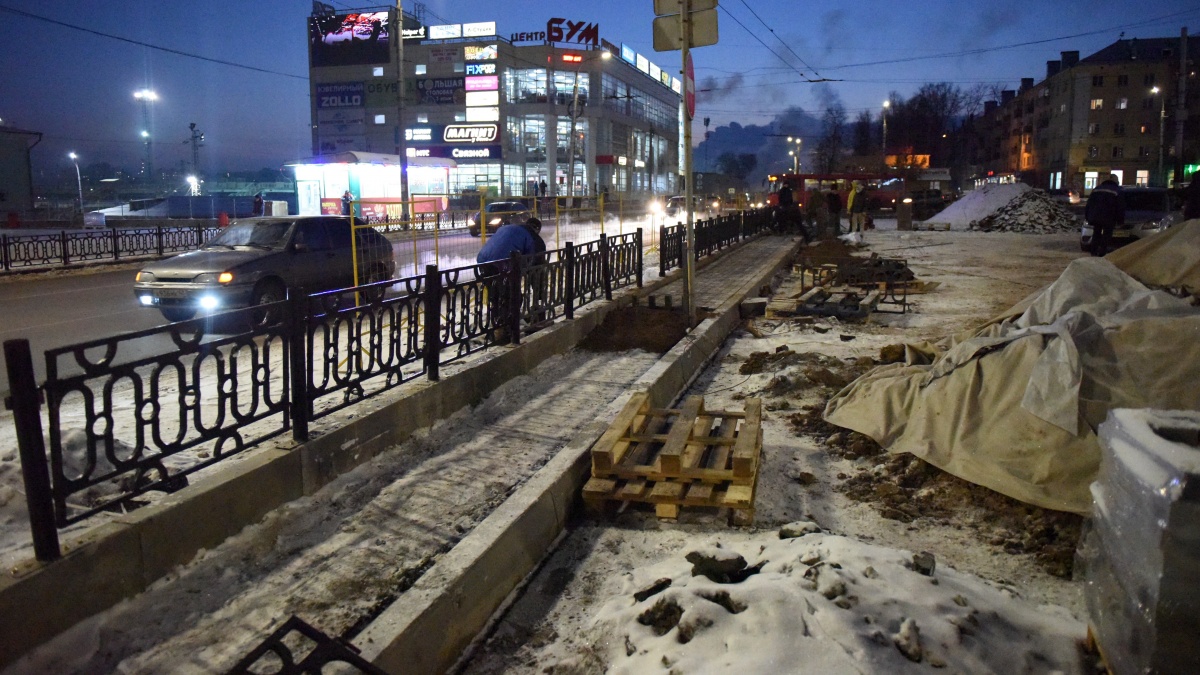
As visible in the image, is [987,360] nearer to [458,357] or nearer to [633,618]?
[633,618]

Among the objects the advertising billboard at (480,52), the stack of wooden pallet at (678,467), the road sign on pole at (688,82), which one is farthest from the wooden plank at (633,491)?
the advertising billboard at (480,52)

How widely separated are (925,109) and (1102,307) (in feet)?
324

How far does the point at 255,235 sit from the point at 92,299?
4171mm

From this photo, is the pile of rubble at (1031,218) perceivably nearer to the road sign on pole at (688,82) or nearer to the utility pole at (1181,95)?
the utility pole at (1181,95)

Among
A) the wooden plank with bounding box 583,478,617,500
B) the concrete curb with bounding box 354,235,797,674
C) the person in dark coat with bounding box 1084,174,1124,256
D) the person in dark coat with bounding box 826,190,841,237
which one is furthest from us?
the person in dark coat with bounding box 826,190,841,237

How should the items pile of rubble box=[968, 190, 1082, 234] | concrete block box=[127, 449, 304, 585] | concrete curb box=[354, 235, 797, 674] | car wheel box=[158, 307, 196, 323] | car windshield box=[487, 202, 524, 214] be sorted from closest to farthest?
concrete curb box=[354, 235, 797, 674], concrete block box=[127, 449, 304, 585], car wheel box=[158, 307, 196, 323], car windshield box=[487, 202, 524, 214], pile of rubble box=[968, 190, 1082, 234]

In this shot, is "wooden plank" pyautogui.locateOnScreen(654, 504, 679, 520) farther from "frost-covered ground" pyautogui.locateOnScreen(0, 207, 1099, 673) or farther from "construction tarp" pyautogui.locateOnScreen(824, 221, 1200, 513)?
"construction tarp" pyautogui.locateOnScreen(824, 221, 1200, 513)

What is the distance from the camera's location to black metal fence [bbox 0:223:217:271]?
62.8ft

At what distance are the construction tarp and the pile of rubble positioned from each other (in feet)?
92.3

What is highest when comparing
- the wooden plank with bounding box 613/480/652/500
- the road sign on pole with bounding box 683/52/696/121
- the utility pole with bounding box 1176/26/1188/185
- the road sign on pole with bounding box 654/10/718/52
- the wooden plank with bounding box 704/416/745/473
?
the utility pole with bounding box 1176/26/1188/185

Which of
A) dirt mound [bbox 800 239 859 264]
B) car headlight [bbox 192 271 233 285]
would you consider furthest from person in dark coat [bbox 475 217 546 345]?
dirt mound [bbox 800 239 859 264]

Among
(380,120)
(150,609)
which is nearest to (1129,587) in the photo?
(150,609)

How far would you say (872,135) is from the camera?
102 metres

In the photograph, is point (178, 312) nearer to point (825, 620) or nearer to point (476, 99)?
point (825, 620)
